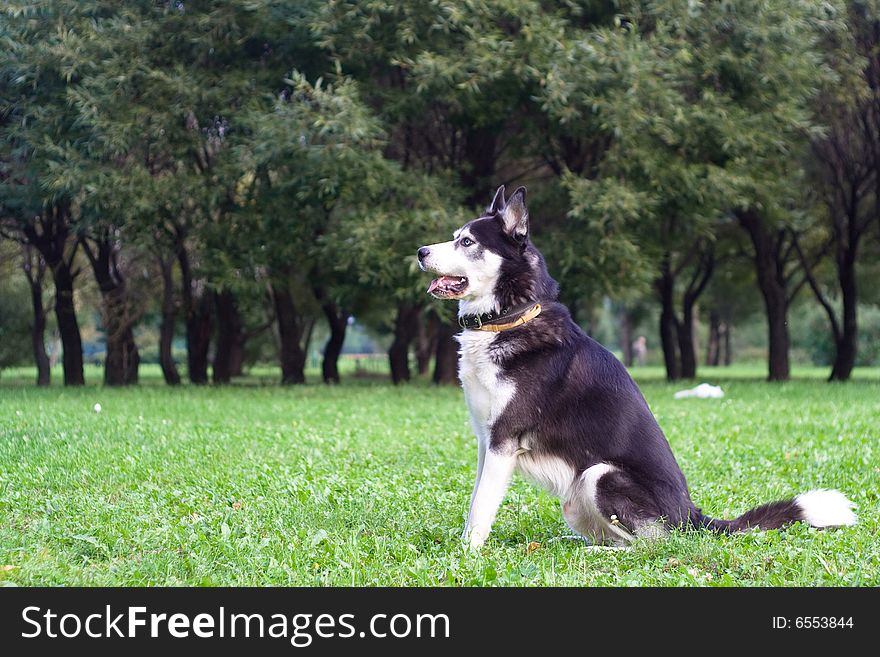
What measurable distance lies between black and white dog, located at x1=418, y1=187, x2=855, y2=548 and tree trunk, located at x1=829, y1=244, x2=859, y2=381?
22.0m

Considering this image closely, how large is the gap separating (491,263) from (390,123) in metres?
15.0

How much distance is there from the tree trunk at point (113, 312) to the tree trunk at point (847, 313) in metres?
19.4

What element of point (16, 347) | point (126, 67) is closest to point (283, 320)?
point (126, 67)

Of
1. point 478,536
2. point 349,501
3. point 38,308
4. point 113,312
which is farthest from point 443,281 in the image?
point 38,308

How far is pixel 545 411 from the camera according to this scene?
5434mm

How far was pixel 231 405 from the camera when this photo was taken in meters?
15.6

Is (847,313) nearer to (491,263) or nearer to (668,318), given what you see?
(668,318)

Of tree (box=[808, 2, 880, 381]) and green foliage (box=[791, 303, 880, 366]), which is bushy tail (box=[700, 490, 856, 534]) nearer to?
tree (box=[808, 2, 880, 381])

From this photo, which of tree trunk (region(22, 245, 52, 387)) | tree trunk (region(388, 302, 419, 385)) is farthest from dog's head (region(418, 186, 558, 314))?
tree trunk (region(22, 245, 52, 387))

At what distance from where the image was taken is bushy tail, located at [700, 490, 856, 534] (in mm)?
5578

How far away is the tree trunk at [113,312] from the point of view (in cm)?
2378

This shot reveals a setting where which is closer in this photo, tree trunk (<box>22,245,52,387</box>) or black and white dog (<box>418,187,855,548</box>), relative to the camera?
black and white dog (<box>418,187,855,548</box>)

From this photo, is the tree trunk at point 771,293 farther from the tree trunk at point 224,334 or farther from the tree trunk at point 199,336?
the tree trunk at point 199,336

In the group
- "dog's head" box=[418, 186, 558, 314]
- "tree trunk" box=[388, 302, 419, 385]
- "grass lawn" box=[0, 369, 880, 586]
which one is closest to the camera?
"grass lawn" box=[0, 369, 880, 586]
